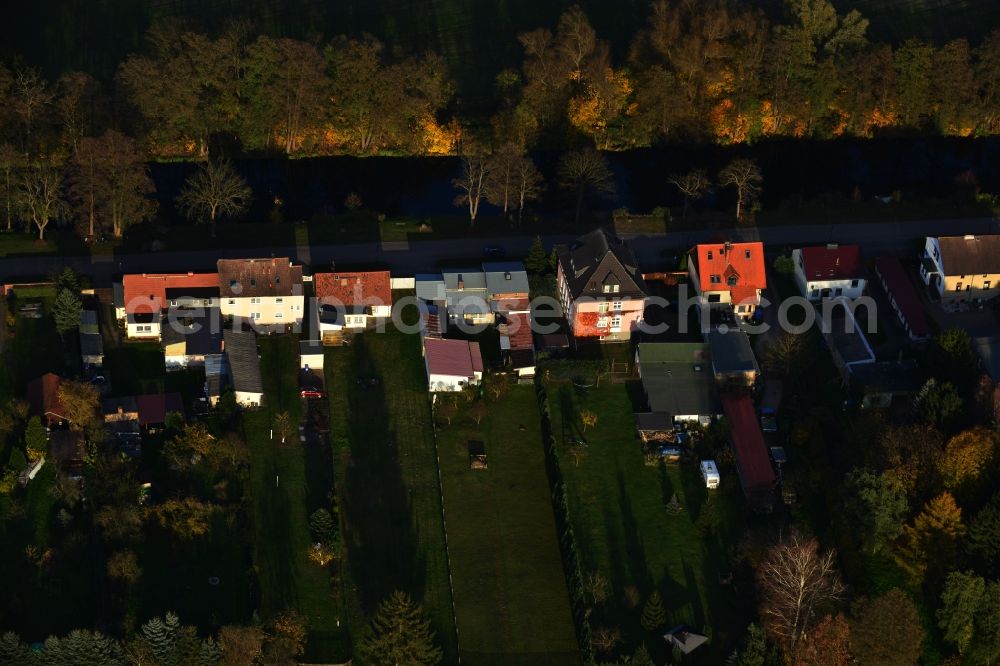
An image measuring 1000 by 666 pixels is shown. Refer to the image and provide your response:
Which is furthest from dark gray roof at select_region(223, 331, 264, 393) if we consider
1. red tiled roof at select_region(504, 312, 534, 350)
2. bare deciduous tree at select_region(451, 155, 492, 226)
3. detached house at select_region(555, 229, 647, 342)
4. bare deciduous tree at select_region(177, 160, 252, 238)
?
bare deciduous tree at select_region(451, 155, 492, 226)

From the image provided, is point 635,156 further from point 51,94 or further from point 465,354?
point 51,94

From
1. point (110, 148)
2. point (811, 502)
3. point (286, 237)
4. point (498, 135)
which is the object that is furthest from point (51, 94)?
point (811, 502)

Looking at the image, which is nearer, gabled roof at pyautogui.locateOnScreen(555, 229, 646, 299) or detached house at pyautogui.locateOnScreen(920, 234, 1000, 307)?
gabled roof at pyautogui.locateOnScreen(555, 229, 646, 299)

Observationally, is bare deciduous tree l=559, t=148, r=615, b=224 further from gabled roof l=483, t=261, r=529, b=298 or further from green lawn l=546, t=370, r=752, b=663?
green lawn l=546, t=370, r=752, b=663

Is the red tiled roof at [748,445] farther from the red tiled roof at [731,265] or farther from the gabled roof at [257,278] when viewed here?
the gabled roof at [257,278]

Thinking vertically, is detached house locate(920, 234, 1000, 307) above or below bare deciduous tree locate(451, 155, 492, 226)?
below

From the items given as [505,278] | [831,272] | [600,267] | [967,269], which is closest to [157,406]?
[505,278]

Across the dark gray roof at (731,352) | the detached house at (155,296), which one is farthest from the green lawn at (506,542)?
the detached house at (155,296)
